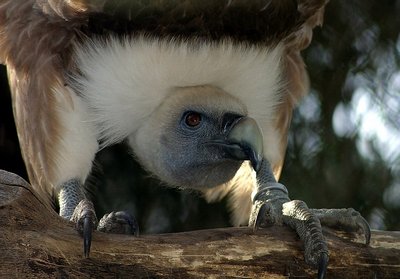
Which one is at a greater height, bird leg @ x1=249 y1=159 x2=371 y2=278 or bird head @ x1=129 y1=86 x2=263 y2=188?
bird head @ x1=129 y1=86 x2=263 y2=188

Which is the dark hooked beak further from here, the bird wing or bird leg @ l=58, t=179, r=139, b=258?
bird leg @ l=58, t=179, r=139, b=258

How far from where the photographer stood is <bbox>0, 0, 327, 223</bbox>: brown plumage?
9.43 feet

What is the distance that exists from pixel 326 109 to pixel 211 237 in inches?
59.6

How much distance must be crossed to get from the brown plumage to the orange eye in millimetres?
286

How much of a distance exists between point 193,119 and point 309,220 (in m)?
0.64

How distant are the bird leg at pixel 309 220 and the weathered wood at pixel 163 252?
3cm

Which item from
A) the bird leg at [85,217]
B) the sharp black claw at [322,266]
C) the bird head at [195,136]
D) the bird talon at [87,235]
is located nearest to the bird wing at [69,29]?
the bird leg at [85,217]

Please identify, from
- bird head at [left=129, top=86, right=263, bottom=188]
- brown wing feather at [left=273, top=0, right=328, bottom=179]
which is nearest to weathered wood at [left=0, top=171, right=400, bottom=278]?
bird head at [left=129, top=86, right=263, bottom=188]

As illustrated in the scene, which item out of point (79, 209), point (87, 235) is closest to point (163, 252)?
point (87, 235)

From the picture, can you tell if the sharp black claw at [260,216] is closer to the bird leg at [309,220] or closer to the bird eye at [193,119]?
the bird leg at [309,220]

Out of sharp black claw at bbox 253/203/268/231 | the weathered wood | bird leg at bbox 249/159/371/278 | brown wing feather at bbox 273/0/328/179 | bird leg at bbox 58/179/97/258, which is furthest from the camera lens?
brown wing feather at bbox 273/0/328/179

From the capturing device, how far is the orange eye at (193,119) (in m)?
3.10

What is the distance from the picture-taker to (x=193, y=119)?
3105mm

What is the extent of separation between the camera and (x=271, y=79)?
329 centimetres
